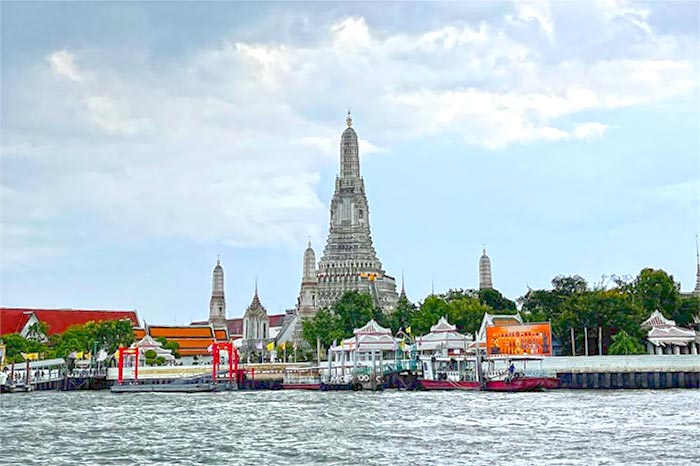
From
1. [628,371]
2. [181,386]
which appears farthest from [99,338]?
[628,371]

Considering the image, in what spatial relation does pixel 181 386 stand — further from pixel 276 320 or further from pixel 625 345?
pixel 276 320

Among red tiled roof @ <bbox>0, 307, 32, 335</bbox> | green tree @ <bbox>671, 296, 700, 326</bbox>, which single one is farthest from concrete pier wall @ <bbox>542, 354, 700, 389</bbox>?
red tiled roof @ <bbox>0, 307, 32, 335</bbox>

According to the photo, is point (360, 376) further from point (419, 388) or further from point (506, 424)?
point (506, 424)

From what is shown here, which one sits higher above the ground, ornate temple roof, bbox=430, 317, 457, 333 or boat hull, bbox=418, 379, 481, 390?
ornate temple roof, bbox=430, 317, 457, 333

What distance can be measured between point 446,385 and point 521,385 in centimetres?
672

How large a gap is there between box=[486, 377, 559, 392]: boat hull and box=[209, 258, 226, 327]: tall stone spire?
2676 inches

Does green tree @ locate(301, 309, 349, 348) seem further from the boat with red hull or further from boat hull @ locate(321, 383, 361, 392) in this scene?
boat hull @ locate(321, 383, 361, 392)

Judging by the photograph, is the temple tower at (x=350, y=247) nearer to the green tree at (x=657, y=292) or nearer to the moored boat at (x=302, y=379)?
the moored boat at (x=302, y=379)

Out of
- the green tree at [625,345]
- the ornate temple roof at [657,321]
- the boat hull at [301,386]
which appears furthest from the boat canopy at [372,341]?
the ornate temple roof at [657,321]

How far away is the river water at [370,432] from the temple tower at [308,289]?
63027 millimetres

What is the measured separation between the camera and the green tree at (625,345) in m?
67.7

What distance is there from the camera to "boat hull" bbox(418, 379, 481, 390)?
64562 millimetres

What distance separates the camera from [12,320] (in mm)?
105000

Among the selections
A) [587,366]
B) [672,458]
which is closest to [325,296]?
[587,366]
